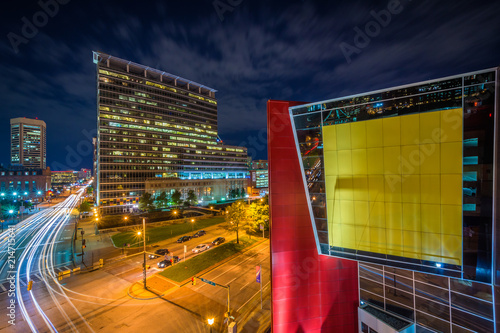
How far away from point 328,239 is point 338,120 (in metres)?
8.26

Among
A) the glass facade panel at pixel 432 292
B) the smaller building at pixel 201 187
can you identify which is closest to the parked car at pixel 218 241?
the glass facade panel at pixel 432 292

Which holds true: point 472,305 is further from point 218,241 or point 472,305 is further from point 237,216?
point 218,241

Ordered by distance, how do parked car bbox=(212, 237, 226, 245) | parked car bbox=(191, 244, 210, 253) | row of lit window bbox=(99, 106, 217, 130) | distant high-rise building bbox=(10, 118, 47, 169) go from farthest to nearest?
distant high-rise building bbox=(10, 118, 47, 169) → row of lit window bbox=(99, 106, 217, 130) → parked car bbox=(212, 237, 226, 245) → parked car bbox=(191, 244, 210, 253)

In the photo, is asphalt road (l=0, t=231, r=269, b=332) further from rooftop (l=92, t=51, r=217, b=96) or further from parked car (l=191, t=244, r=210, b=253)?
rooftop (l=92, t=51, r=217, b=96)

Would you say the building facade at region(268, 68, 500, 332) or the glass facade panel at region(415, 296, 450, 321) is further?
the glass facade panel at region(415, 296, 450, 321)

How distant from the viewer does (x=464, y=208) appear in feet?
34.5

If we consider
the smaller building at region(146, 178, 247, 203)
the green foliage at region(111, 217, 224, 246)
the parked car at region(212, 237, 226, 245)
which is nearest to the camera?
the parked car at region(212, 237, 226, 245)

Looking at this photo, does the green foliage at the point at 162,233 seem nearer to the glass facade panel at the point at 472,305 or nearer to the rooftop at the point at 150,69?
the glass facade panel at the point at 472,305

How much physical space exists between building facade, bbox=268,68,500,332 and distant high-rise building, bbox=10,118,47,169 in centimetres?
23636

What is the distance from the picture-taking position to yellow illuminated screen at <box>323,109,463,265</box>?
1074 cm

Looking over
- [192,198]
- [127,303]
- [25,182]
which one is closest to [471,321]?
[127,303]

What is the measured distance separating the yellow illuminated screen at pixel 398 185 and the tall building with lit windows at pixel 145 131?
80.9 metres

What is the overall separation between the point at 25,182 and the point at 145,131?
2885 inches

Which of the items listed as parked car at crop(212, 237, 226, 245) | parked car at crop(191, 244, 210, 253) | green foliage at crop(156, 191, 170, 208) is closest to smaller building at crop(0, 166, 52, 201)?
green foliage at crop(156, 191, 170, 208)
